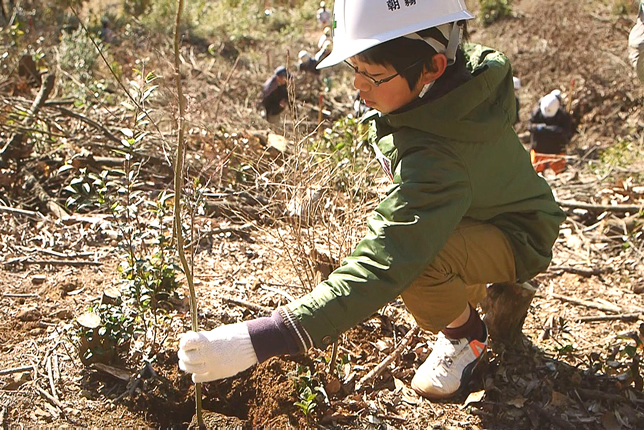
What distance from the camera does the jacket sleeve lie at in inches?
75.3

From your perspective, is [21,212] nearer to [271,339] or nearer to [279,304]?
[279,304]

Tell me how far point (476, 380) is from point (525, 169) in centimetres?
84

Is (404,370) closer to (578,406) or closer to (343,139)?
(578,406)

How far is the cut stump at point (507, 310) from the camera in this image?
8.80ft

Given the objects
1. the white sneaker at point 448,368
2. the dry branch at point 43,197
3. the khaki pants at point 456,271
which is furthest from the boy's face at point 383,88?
the dry branch at point 43,197

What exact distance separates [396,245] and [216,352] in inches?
24.2

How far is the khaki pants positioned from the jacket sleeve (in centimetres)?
28

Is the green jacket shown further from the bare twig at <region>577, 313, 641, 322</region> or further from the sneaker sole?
the bare twig at <region>577, 313, 641, 322</region>

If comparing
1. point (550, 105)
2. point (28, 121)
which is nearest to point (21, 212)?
point (28, 121)

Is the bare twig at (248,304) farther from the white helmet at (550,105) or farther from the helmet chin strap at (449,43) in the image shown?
the white helmet at (550,105)

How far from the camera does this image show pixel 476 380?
2582 millimetres

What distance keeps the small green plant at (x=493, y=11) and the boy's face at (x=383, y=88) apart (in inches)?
402

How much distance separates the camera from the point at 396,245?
1.99m

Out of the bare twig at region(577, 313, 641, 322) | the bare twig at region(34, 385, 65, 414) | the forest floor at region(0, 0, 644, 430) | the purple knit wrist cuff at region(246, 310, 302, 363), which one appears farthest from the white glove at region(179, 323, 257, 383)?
the bare twig at region(577, 313, 641, 322)
